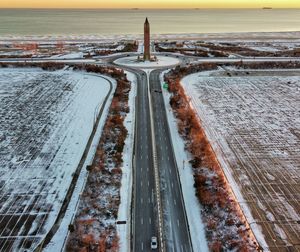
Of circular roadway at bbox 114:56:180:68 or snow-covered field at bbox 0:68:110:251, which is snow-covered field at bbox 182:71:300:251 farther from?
snow-covered field at bbox 0:68:110:251

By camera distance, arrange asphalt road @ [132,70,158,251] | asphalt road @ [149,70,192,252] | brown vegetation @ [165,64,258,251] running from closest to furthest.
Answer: asphalt road @ [149,70,192,252], brown vegetation @ [165,64,258,251], asphalt road @ [132,70,158,251]

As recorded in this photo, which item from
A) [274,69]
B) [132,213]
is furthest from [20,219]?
[274,69]

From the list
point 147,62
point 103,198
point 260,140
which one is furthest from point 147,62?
point 103,198

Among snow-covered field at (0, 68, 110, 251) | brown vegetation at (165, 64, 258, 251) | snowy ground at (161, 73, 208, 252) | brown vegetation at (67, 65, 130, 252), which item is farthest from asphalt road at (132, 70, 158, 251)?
snow-covered field at (0, 68, 110, 251)

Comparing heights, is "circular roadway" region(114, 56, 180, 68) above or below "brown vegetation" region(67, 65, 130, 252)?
above

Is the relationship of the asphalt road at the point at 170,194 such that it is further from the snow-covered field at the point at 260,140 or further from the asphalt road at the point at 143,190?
the snow-covered field at the point at 260,140

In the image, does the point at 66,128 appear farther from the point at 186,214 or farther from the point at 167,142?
the point at 186,214
